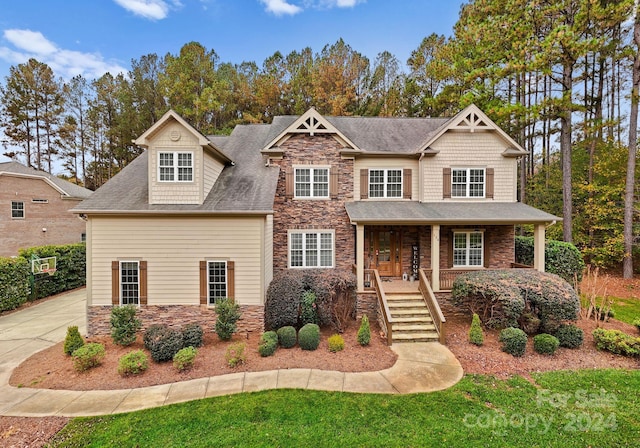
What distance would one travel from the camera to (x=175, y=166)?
10414 mm

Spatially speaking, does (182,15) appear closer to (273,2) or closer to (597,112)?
(273,2)

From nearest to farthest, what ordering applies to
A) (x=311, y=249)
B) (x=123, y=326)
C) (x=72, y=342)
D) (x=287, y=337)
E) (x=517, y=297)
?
(x=72, y=342) → (x=287, y=337) → (x=123, y=326) → (x=517, y=297) → (x=311, y=249)

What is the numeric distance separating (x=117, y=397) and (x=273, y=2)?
23.2 m

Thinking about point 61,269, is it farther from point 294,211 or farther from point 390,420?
point 390,420

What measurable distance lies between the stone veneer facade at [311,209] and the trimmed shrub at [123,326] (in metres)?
5.84

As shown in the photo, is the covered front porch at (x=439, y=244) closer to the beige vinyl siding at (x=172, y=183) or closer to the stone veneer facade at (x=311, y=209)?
the stone veneer facade at (x=311, y=209)

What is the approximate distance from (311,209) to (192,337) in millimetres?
7097

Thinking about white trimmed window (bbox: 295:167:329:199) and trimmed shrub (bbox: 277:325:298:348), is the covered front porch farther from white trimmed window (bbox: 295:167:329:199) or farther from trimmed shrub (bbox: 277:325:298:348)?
trimmed shrub (bbox: 277:325:298:348)

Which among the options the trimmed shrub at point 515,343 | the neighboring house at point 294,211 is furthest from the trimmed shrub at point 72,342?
the trimmed shrub at point 515,343

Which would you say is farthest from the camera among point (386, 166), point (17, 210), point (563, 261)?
point (17, 210)

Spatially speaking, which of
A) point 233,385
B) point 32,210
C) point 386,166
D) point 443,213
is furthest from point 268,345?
point 32,210

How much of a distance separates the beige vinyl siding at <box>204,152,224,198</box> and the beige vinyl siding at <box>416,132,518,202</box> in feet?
31.5

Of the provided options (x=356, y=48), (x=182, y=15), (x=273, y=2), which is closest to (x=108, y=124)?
(x=182, y=15)

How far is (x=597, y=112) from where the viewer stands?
67.1ft
